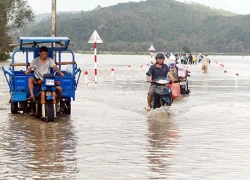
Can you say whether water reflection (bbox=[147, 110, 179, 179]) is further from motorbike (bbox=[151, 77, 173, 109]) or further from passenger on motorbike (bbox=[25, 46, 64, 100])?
passenger on motorbike (bbox=[25, 46, 64, 100])

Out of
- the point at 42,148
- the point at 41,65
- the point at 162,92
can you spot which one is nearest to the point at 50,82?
the point at 41,65

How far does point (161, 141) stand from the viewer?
1083 centimetres

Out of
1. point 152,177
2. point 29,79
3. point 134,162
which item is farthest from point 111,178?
point 29,79

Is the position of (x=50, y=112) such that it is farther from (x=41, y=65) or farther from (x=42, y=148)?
(x=42, y=148)

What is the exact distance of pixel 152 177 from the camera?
25.3 feet

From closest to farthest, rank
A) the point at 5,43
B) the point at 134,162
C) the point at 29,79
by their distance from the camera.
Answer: the point at 134,162 → the point at 29,79 → the point at 5,43

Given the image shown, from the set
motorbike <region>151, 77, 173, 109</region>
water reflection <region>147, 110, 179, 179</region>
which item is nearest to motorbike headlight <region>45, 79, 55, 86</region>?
water reflection <region>147, 110, 179, 179</region>

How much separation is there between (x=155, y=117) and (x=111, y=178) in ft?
23.0

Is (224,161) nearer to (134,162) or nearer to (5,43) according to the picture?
(134,162)

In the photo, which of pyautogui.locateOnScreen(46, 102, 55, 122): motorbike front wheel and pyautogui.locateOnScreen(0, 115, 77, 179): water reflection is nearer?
pyautogui.locateOnScreen(0, 115, 77, 179): water reflection

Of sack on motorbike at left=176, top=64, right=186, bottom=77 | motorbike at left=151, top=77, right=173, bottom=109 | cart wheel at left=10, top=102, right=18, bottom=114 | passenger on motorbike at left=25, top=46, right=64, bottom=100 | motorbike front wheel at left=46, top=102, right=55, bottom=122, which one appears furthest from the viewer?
sack on motorbike at left=176, top=64, right=186, bottom=77

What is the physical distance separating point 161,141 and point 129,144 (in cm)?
68

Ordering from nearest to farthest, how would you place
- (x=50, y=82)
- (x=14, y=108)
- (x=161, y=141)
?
(x=161, y=141) → (x=50, y=82) → (x=14, y=108)

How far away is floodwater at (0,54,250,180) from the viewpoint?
318 inches
